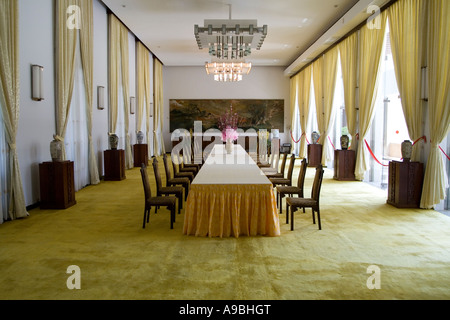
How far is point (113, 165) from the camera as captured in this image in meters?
10.4

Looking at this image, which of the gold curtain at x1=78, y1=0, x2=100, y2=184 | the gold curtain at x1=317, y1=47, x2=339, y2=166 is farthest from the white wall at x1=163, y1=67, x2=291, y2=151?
the gold curtain at x1=78, y1=0, x2=100, y2=184

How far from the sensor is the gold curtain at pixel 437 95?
624 centimetres

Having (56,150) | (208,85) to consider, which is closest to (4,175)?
(56,150)

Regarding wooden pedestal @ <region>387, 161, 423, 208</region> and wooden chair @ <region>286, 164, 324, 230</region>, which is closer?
wooden chair @ <region>286, 164, 324, 230</region>

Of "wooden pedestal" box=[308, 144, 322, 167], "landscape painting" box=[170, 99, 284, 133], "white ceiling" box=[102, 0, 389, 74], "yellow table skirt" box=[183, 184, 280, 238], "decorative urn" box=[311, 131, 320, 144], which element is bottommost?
"yellow table skirt" box=[183, 184, 280, 238]

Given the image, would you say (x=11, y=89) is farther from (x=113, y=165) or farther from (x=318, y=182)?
(x=318, y=182)

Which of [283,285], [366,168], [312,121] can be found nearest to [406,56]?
[366,168]

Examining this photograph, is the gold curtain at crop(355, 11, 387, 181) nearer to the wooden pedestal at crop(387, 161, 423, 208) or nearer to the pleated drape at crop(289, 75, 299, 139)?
the wooden pedestal at crop(387, 161, 423, 208)

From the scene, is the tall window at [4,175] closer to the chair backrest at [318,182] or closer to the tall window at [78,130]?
the tall window at [78,130]

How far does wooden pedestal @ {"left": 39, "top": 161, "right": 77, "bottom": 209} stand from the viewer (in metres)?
6.84

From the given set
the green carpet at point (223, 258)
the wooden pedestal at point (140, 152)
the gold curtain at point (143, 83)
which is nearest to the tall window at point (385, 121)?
the green carpet at point (223, 258)

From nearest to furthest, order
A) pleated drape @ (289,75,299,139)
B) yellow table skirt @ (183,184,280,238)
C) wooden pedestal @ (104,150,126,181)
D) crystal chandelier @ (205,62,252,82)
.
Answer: yellow table skirt @ (183,184,280,238), wooden pedestal @ (104,150,126,181), crystal chandelier @ (205,62,252,82), pleated drape @ (289,75,299,139)

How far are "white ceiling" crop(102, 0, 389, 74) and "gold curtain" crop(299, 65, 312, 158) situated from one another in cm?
201

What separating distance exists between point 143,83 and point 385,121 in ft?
31.7
